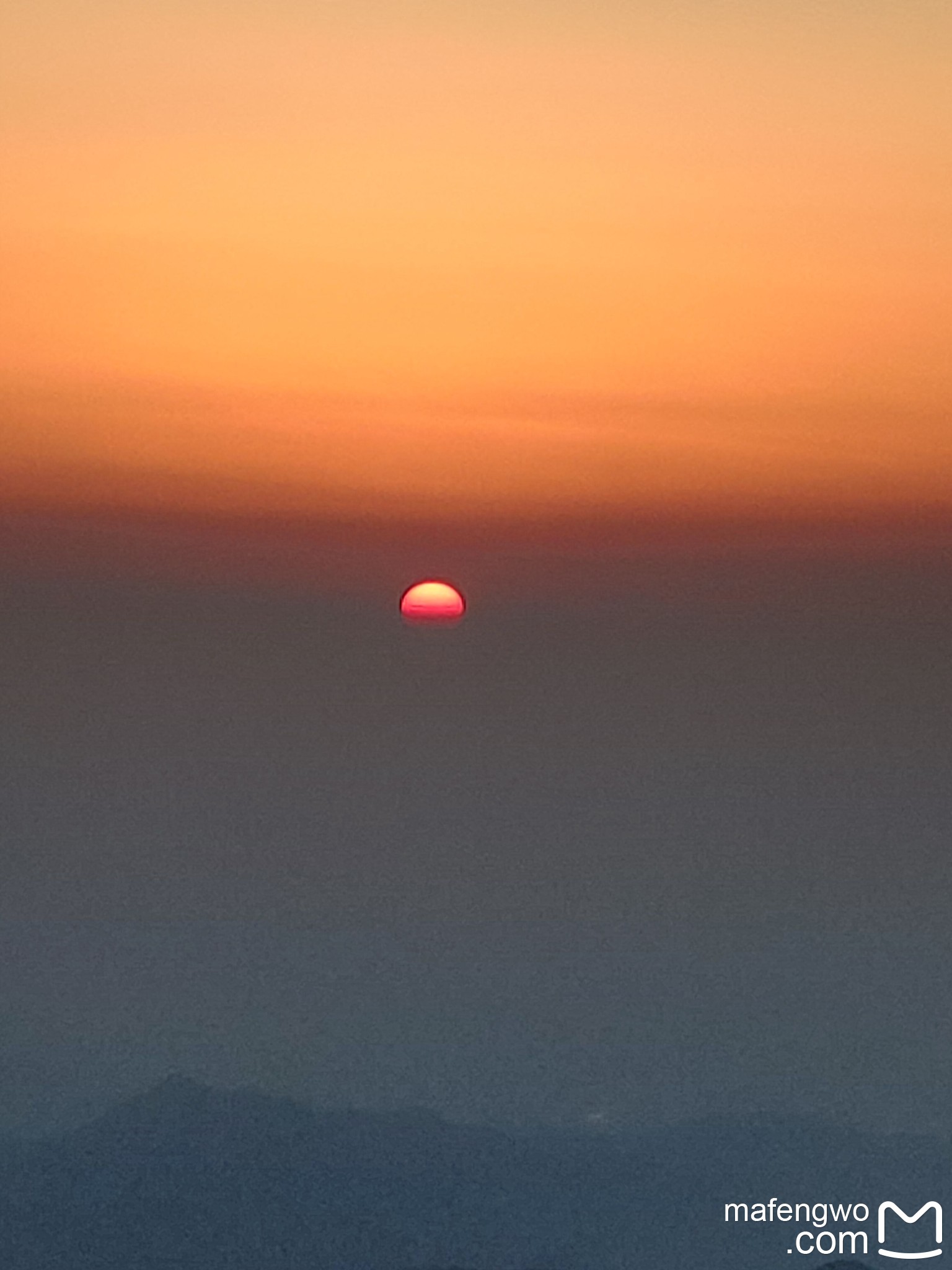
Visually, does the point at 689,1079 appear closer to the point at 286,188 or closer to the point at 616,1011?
the point at 616,1011

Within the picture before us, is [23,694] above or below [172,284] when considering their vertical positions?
below

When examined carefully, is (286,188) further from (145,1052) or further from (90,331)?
(145,1052)

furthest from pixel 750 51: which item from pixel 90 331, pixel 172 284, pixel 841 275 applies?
pixel 90 331

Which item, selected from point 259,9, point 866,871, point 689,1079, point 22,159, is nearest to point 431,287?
point 259,9

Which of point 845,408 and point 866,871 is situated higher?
point 845,408

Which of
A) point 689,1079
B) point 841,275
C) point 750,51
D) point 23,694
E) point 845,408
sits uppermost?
point 750,51

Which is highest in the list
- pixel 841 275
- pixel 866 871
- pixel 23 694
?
pixel 841 275
